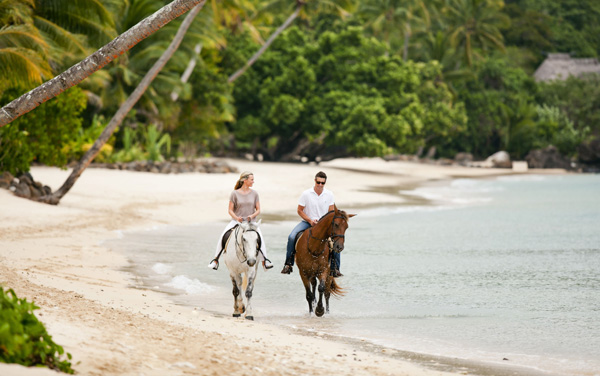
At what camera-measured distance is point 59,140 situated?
76.4 ft

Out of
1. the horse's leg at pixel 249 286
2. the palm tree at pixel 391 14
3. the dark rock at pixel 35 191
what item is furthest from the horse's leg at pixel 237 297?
the palm tree at pixel 391 14

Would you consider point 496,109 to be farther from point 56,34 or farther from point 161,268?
point 161,268

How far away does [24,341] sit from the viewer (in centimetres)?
530

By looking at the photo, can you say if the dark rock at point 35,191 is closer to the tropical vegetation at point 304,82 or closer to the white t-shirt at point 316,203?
the tropical vegetation at point 304,82

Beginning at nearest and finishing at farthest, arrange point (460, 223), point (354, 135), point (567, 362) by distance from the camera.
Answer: point (567, 362) < point (460, 223) < point (354, 135)

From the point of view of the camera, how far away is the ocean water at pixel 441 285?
875 cm

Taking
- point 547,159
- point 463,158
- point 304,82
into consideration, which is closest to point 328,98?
point 304,82

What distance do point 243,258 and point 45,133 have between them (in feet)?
50.0

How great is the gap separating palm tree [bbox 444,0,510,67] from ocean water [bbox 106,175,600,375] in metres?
40.0

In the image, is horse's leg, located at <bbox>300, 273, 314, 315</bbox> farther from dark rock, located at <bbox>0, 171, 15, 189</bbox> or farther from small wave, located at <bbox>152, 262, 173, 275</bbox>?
dark rock, located at <bbox>0, 171, 15, 189</bbox>

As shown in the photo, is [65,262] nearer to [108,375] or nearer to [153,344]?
[153,344]

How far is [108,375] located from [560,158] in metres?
57.8

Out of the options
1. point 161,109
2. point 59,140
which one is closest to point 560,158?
point 161,109

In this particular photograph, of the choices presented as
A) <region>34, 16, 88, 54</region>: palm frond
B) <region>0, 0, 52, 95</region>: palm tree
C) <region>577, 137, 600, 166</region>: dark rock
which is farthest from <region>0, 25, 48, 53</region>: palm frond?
<region>577, 137, 600, 166</region>: dark rock
